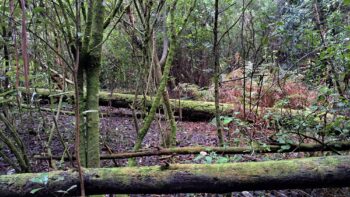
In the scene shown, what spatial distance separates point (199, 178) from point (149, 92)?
2.92 metres

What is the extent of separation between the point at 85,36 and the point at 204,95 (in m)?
5.64

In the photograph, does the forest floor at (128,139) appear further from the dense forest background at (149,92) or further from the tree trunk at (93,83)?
the tree trunk at (93,83)

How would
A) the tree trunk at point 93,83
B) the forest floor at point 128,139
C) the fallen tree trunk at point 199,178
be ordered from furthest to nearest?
the forest floor at point 128,139 → the tree trunk at point 93,83 → the fallen tree trunk at point 199,178

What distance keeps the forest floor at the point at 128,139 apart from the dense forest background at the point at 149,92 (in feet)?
0.07

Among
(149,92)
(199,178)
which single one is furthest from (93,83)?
(149,92)

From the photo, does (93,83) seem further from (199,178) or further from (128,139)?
(128,139)

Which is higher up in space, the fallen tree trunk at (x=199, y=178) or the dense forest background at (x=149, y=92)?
the dense forest background at (x=149, y=92)

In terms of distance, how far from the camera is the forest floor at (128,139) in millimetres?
2707

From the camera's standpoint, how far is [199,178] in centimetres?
192

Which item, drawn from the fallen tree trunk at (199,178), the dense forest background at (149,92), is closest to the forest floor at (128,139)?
the dense forest background at (149,92)

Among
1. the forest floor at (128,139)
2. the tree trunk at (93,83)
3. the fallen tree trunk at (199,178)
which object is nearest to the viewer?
the fallen tree trunk at (199,178)

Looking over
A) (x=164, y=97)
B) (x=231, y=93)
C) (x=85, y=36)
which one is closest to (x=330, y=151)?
(x=164, y=97)

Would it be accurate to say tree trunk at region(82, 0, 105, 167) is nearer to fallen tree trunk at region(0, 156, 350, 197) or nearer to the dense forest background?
the dense forest background

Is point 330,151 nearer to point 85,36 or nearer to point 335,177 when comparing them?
point 335,177
